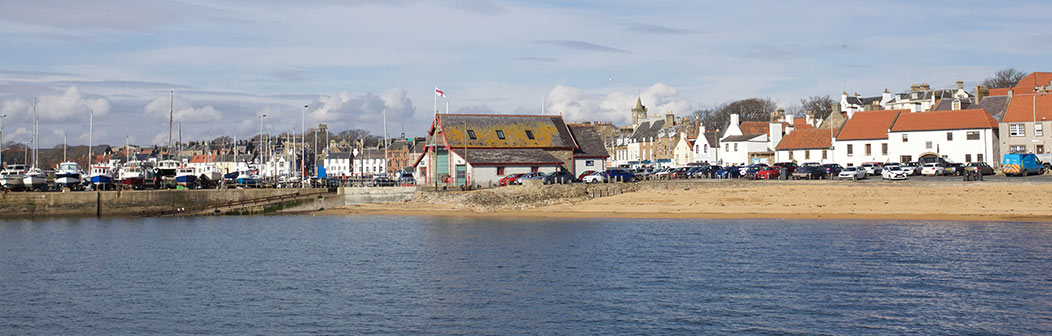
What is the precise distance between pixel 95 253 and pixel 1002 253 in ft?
136

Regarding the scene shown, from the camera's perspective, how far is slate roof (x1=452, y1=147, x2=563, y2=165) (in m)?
75.3

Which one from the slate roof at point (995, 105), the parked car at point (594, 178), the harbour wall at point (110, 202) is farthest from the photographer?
the slate roof at point (995, 105)

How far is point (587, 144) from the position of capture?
3354 inches

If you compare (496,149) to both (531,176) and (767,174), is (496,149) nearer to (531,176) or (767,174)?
(531,176)

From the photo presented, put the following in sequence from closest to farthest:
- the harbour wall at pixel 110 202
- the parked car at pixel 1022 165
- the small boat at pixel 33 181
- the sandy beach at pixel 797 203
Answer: the sandy beach at pixel 797 203 → the parked car at pixel 1022 165 → the harbour wall at pixel 110 202 → the small boat at pixel 33 181

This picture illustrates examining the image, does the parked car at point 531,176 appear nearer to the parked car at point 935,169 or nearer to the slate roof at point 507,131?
the slate roof at point 507,131

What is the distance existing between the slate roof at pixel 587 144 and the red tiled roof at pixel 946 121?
30.7 meters

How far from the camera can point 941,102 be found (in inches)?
4122

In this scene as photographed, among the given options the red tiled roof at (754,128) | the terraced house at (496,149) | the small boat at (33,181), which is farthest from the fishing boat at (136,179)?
the red tiled roof at (754,128)

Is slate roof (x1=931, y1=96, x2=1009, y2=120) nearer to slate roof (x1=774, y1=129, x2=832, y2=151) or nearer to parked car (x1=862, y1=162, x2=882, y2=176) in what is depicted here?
parked car (x1=862, y1=162, x2=882, y2=176)

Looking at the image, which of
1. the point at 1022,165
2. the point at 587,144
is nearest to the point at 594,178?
the point at 587,144

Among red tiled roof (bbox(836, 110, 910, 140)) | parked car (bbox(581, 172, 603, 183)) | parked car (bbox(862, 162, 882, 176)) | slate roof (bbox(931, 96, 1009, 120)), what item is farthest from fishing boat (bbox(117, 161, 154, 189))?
slate roof (bbox(931, 96, 1009, 120))

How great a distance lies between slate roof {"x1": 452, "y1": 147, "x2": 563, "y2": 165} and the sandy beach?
6.96 meters

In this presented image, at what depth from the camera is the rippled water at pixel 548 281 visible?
26.3 meters
